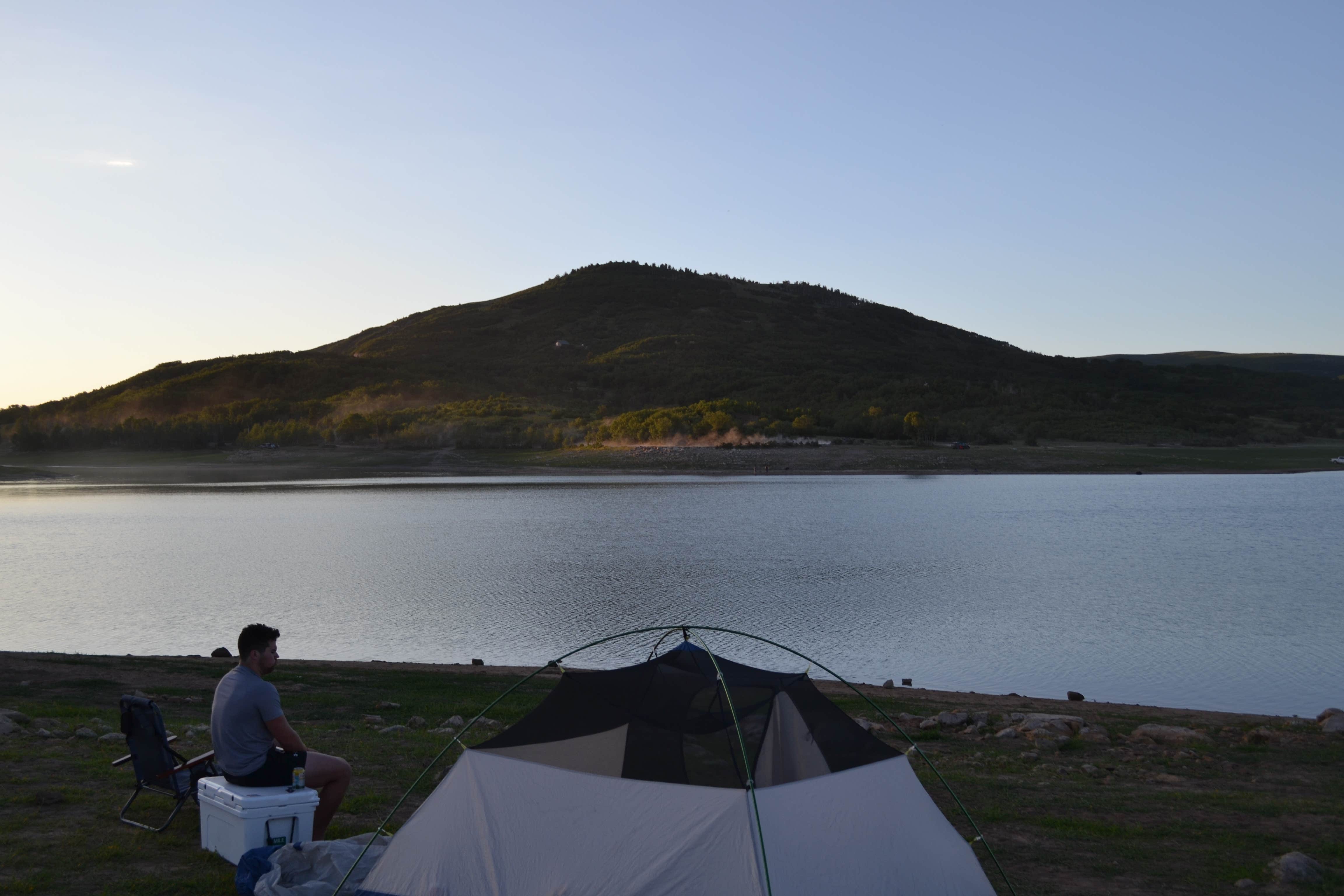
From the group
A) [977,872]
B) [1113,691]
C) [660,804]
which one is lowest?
[1113,691]

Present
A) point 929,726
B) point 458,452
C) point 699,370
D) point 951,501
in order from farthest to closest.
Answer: point 699,370, point 458,452, point 951,501, point 929,726

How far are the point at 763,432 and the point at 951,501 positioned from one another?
122 ft

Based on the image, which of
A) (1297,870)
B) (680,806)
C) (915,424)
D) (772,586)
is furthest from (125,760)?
(915,424)

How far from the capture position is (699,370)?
12038 cm

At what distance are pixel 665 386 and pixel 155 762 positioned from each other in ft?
366

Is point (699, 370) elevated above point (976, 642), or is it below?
above

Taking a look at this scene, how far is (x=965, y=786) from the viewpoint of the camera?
295 inches

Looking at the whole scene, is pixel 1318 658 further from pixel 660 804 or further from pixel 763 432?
pixel 763 432

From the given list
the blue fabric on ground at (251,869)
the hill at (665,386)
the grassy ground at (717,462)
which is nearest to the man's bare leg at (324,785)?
the blue fabric on ground at (251,869)

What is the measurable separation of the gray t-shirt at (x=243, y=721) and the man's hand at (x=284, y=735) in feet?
0.07

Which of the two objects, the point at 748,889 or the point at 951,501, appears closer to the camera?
the point at 748,889

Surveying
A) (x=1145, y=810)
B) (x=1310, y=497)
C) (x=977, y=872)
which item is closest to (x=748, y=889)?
(x=977, y=872)

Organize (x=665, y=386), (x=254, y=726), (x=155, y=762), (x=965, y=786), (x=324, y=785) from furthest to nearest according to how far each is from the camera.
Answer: (x=665, y=386) → (x=965, y=786) → (x=155, y=762) → (x=324, y=785) → (x=254, y=726)

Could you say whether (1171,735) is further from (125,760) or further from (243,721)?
(125,760)
